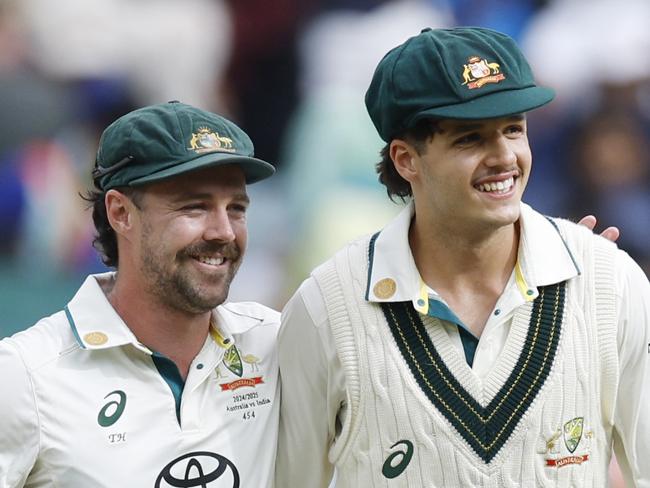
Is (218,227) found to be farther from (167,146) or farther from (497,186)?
(497,186)

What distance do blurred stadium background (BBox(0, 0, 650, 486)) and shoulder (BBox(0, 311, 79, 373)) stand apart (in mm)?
2281

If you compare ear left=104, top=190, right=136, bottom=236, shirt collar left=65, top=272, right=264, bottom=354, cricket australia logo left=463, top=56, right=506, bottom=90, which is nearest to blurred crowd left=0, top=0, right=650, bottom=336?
shirt collar left=65, top=272, right=264, bottom=354

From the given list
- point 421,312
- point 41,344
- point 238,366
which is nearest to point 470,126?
point 421,312

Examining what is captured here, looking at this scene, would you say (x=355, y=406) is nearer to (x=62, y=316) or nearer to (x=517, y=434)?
(x=517, y=434)

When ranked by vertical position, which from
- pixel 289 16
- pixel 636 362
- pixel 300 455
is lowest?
pixel 300 455

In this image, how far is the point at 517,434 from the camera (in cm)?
290

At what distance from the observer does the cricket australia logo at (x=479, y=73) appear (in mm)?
2879

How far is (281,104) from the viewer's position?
5512mm

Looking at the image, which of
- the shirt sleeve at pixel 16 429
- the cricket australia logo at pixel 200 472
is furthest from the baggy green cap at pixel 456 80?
the shirt sleeve at pixel 16 429

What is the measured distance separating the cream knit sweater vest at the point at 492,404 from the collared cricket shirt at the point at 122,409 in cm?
27

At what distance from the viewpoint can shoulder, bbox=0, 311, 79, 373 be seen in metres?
2.90

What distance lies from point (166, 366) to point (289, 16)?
9.20 ft

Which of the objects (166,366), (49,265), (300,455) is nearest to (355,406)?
(300,455)

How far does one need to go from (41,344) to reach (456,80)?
118cm
